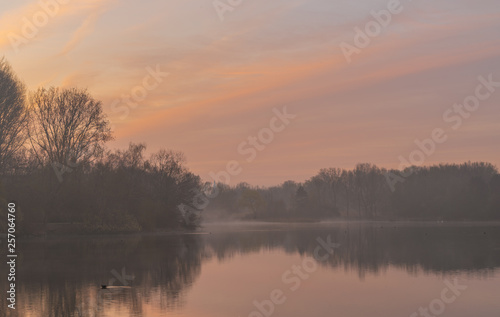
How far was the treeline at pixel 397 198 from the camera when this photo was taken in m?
139

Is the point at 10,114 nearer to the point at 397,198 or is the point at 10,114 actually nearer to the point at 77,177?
the point at 77,177

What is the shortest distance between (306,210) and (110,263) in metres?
134

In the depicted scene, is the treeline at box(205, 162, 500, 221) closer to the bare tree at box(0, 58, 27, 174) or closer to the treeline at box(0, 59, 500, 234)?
the treeline at box(0, 59, 500, 234)

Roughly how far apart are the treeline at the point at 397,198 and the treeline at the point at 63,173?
84484 millimetres

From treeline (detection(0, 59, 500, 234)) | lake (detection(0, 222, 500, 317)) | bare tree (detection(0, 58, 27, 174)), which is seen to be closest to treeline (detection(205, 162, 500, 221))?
treeline (detection(0, 59, 500, 234))

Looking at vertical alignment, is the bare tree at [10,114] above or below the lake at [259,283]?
above

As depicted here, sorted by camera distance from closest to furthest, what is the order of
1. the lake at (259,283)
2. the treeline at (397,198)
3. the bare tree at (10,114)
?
1. the lake at (259,283)
2. the bare tree at (10,114)
3. the treeline at (397,198)

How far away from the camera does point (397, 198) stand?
16338cm

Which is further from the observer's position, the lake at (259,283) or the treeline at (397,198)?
the treeline at (397,198)

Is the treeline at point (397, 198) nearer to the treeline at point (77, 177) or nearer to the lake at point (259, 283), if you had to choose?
the treeline at point (77, 177)

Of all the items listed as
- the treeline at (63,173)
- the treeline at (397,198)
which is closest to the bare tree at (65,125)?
the treeline at (63,173)

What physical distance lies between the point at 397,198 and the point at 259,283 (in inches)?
5456

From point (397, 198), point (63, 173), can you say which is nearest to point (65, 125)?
point (63, 173)

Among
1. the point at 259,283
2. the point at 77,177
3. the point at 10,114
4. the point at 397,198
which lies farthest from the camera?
the point at 397,198
